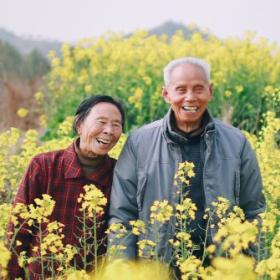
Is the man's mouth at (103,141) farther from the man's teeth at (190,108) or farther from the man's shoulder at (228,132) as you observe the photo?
the man's shoulder at (228,132)

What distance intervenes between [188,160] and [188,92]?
418 mm

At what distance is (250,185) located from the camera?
3.86 meters

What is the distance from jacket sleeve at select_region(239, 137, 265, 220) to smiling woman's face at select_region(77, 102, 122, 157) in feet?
A: 2.63

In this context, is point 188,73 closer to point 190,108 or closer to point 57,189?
point 190,108

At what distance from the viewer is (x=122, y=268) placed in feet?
6.42

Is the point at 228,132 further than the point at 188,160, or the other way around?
the point at 228,132

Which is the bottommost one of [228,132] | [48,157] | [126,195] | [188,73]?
[126,195]

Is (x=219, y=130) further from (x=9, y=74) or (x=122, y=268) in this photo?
(x=9, y=74)

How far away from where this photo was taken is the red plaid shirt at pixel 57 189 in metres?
3.76

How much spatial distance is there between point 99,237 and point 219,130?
100cm

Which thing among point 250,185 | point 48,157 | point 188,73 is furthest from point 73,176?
point 250,185

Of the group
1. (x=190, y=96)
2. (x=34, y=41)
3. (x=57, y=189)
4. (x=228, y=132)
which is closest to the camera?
(x=190, y=96)

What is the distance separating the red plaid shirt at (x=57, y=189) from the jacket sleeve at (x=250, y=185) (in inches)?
34.1

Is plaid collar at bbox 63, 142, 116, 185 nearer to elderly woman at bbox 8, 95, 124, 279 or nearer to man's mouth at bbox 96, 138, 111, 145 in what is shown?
elderly woman at bbox 8, 95, 124, 279
